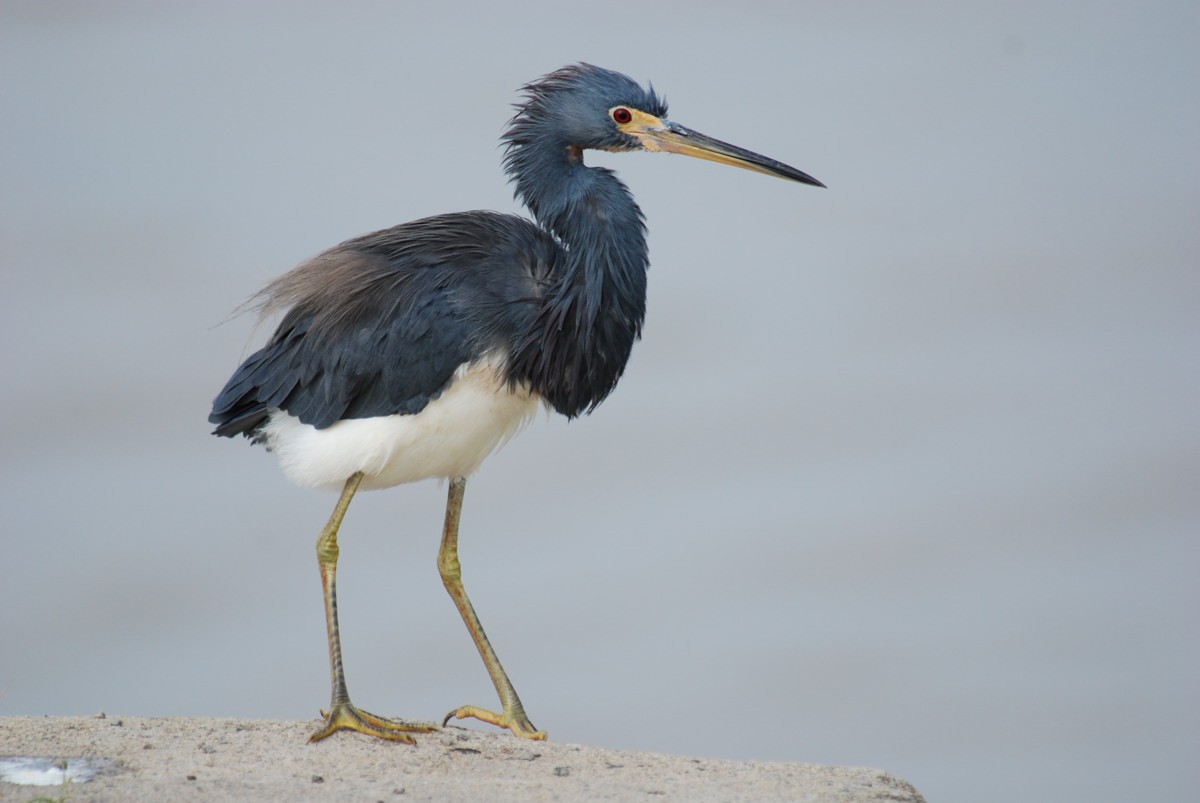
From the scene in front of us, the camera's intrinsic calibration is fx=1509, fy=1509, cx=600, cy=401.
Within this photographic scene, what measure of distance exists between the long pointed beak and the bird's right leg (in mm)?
1845

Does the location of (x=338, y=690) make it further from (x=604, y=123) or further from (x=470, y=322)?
(x=604, y=123)

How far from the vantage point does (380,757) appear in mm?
5664

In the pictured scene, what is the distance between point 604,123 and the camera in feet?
20.2

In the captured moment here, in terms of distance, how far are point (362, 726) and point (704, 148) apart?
2717 mm

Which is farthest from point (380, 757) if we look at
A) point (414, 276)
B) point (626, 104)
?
point (626, 104)

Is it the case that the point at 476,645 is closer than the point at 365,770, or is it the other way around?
the point at 365,770

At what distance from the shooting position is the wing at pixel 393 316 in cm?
598

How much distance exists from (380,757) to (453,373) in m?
1.50

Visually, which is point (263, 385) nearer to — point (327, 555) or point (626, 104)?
point (327, 555)

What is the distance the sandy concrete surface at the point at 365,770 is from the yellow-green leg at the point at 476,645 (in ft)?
1.08

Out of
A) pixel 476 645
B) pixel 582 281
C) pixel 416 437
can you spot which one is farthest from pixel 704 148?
pixel 476 645

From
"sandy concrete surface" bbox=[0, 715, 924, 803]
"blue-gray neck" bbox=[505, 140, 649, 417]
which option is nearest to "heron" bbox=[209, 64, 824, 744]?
"blue-gray neck" bbox=[505, 140, 649, 417]

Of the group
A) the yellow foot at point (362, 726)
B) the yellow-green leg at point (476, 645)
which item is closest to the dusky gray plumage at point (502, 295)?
the yellow-green leg at point (476, 645)

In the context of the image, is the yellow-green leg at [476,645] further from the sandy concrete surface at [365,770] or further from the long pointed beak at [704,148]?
the long pointed beak at [704,148]
